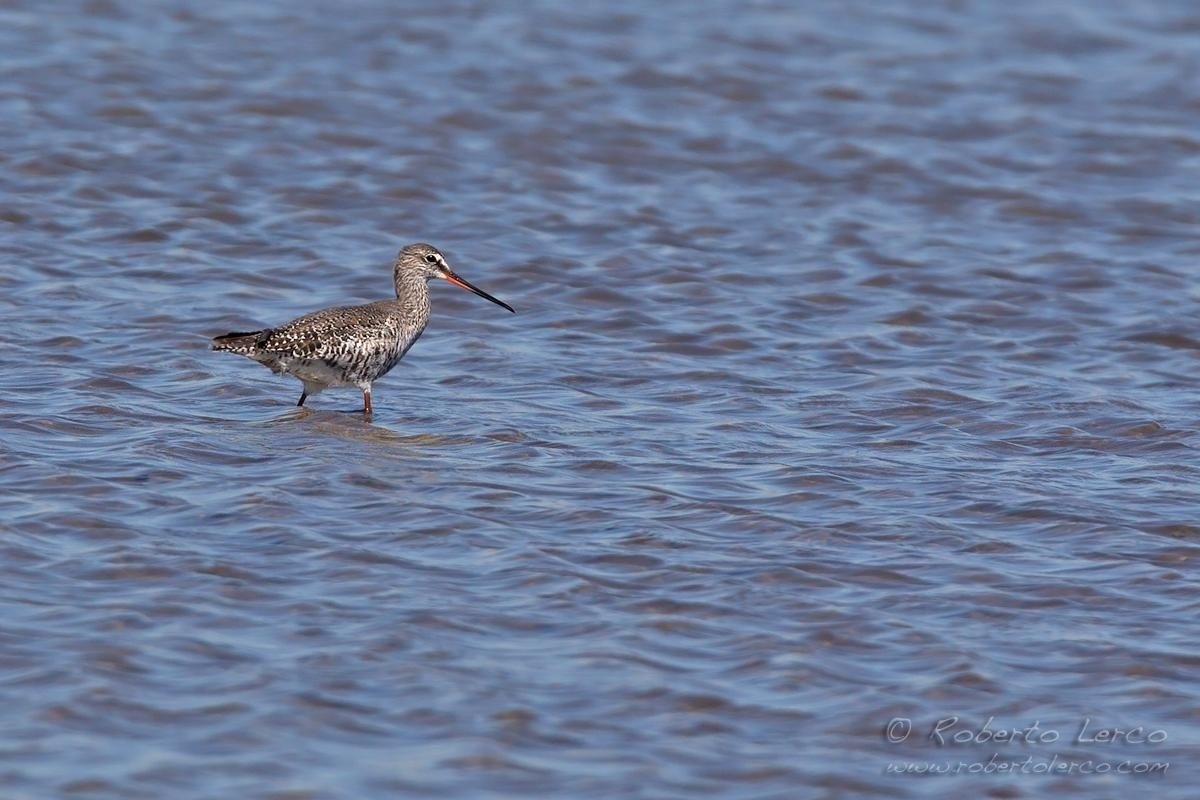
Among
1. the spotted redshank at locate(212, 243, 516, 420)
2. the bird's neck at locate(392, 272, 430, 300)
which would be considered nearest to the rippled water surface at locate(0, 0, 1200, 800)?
the spotted redshank at locate(212, 243, 516, 420)

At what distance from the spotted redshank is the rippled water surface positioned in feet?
1.10

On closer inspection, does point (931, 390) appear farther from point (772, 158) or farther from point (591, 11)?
point (591, 11)

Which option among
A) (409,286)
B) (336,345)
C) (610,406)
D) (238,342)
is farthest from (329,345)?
(610,406)

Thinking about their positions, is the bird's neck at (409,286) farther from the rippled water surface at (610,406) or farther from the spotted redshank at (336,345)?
the rippled water surface at (610,406)

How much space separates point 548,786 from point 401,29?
46.2ft

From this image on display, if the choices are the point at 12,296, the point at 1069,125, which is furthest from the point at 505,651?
the point at 1069,125

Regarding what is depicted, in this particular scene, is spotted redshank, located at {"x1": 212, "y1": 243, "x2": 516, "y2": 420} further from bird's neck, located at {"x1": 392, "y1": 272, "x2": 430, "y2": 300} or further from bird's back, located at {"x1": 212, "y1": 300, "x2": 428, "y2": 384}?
bird's neck, located at {"x1": 392, "y1": 272, "x2": 430, "y2": 300}

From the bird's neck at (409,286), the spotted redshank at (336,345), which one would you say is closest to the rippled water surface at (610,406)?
the spotted redshank at (336,345)

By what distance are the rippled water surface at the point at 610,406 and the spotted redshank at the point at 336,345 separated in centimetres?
33

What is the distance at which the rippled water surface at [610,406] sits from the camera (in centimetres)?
680

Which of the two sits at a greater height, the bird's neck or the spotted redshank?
the bird's neck

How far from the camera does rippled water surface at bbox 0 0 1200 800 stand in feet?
22.3

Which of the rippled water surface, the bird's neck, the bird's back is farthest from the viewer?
the bird's neck

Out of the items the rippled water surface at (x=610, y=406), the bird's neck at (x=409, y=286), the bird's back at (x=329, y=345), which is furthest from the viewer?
the bird's neck at (x=409, y=286)
